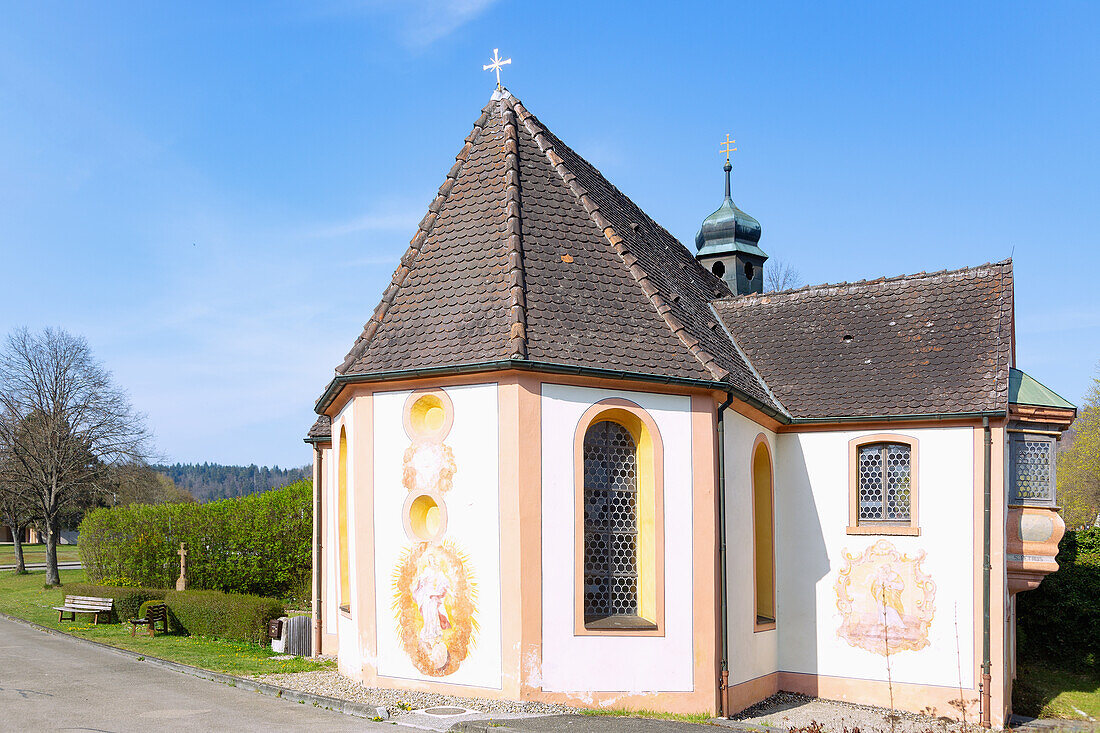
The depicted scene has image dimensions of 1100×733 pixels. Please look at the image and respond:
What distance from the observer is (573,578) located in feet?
37.8

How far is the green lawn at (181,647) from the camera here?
15.1 metres

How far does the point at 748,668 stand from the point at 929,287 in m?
8.05

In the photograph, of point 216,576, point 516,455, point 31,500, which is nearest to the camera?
point 516,455

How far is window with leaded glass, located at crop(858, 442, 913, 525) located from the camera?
1496 cm

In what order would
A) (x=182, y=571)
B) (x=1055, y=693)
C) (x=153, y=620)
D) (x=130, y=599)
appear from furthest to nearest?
(x=182, y=571)
(x=130, y=599)
(x=153, y=620)
(x=1055, y=693)

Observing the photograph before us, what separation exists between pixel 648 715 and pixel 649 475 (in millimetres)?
3024

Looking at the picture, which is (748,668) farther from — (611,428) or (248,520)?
(248,520)

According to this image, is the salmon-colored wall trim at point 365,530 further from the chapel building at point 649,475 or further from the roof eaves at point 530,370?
the roof eaves at point 530,370

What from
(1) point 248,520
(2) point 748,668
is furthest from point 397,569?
(1) point 248,520

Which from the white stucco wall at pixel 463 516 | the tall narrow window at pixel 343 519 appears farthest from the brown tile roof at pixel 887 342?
the tall narrow window at pixel 343 519

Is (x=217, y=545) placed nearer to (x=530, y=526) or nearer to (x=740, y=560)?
(x=530, y=526)

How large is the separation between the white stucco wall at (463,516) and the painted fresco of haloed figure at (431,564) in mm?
84

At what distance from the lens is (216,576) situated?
83.3 feet

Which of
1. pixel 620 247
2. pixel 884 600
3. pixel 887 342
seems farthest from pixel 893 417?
pixel 620 247
